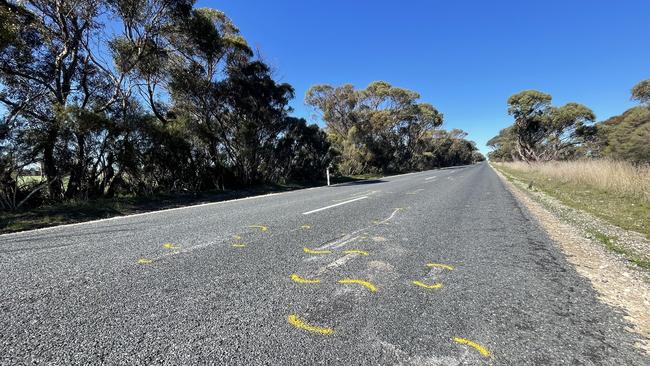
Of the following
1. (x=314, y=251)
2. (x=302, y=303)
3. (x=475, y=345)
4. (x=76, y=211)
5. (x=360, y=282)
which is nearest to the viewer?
(x=475, y=345)

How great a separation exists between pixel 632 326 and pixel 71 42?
14.7 m

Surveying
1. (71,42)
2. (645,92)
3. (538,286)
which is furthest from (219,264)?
(645,92)

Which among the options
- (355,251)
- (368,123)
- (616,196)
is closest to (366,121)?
(368,123)

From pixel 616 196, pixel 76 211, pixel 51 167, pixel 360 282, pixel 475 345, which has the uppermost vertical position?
pixel 51 167

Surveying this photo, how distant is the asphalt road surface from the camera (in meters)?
1.82

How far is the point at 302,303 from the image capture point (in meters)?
2.43

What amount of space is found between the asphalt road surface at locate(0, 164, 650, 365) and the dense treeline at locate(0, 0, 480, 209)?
649 cm

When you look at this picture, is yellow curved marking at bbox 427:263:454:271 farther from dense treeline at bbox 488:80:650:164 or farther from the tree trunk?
dense treeline at bbox 488:80:650:164

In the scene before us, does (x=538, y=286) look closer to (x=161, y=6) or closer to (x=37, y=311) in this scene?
(x=37, y=311)

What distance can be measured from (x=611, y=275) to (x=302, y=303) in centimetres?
332

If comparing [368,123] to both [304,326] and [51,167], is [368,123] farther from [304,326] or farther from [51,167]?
[304,326]

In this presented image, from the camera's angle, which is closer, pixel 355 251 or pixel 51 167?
pixel 355 251

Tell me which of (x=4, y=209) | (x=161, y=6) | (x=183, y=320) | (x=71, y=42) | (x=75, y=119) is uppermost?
(x=161, y=6)

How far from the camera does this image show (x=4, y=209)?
25.9 feet
